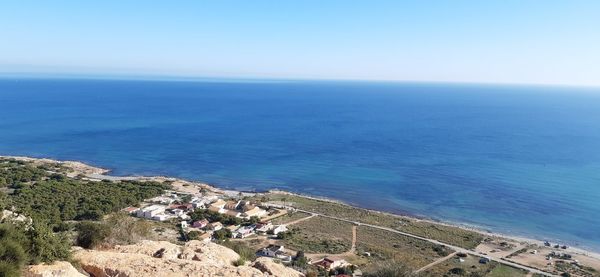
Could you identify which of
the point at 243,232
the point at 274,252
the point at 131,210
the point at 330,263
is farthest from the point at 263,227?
the point at 131,210

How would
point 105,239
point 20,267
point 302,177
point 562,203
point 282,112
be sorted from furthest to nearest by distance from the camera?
point 282,112
point 302,177
point 562,203
point 105,239
point 20,267

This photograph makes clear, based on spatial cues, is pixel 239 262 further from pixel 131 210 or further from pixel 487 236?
pixel 487 236

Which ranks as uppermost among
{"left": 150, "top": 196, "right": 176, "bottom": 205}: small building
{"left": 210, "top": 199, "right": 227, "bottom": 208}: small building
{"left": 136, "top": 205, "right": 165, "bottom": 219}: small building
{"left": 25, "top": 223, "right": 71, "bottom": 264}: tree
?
{"left": 25, "top": 223, "right": 71, "bottom": 264}: tree

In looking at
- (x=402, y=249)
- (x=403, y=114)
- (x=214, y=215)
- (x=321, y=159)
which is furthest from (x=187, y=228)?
(x=403, y=114)

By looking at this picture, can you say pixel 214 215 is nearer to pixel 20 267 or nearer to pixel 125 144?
pixel 20 267

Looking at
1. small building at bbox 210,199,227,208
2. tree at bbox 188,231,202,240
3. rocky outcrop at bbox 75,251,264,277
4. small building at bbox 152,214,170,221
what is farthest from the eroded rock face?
small building at bbox 210,199,227,208

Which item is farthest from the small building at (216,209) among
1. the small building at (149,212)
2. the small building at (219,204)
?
the small building at (149,212)

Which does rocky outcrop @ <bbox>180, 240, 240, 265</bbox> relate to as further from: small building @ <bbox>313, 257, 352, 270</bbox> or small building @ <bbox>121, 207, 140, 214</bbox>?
small building @ <bbox>121, 207, 140, 214</bbox>
